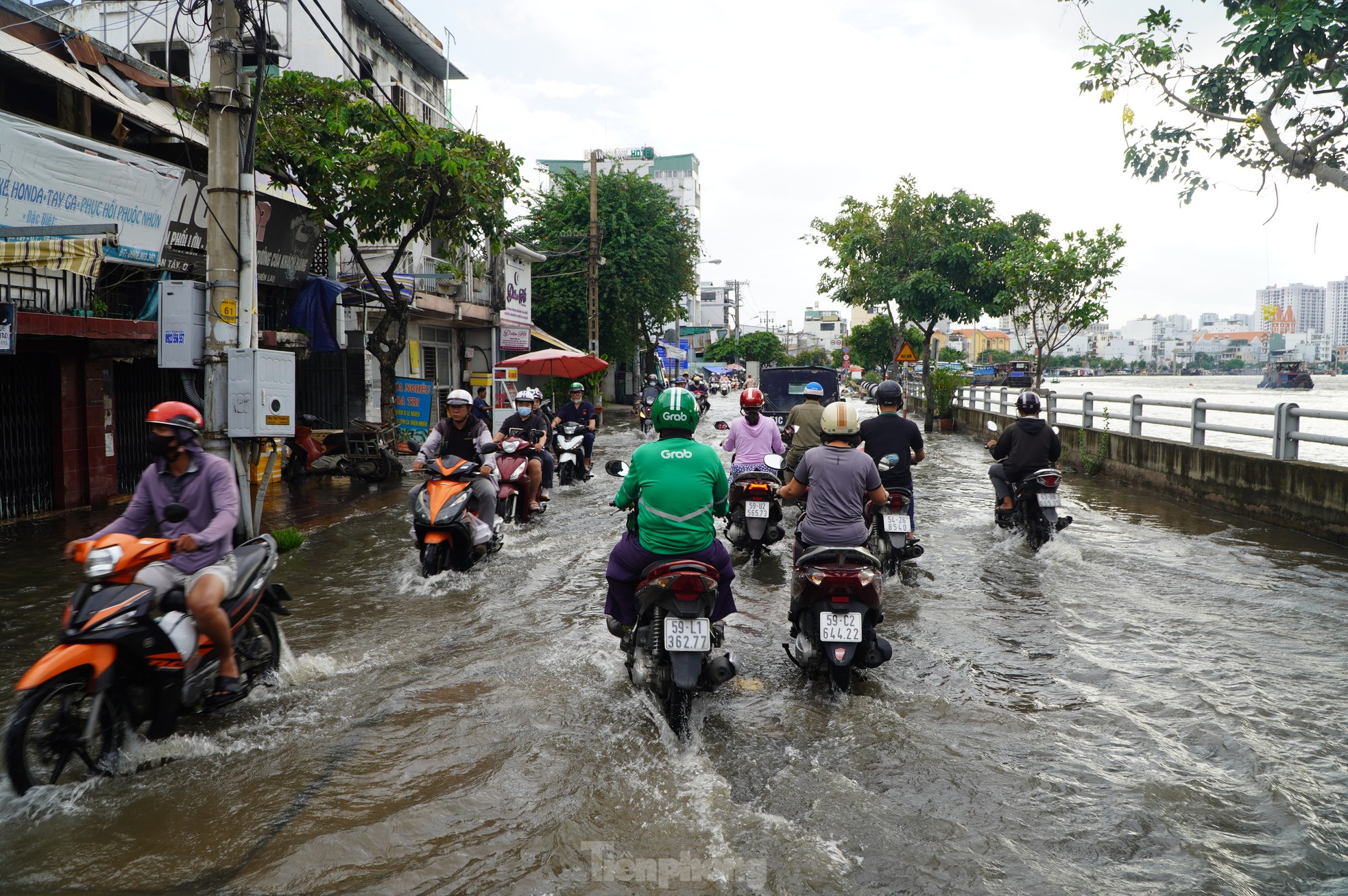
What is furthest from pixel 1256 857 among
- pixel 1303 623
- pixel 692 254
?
pixel 692 254

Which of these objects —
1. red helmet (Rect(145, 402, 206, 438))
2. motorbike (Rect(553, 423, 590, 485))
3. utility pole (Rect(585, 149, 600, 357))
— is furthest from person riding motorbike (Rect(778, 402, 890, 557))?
utility pole (Rect(585, 149, 600, 357))

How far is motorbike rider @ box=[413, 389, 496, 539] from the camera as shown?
840 centimetres

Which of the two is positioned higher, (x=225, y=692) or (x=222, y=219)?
(x=222, y=219)

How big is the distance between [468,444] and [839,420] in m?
4.27

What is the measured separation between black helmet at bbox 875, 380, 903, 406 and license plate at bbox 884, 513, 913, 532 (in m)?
0.97

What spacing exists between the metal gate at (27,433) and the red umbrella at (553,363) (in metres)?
9.83

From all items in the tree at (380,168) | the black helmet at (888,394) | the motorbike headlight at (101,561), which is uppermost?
the tree at (380,168)

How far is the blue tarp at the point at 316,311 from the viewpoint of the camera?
16.4 meters

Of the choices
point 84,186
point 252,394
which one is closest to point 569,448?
point 84,186

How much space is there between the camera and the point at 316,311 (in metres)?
16.4

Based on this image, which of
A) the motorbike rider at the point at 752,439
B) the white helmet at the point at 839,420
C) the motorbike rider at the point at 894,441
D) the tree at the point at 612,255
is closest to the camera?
the white helmet at the point at 839,420

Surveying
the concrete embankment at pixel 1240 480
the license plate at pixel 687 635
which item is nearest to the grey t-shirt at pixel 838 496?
the license plate at pixel 687 635

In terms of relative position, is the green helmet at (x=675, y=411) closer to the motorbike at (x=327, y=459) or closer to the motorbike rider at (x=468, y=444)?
the motorbike rider at (x=468, y=444)

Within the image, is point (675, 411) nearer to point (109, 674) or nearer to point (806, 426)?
point (109, 674)
